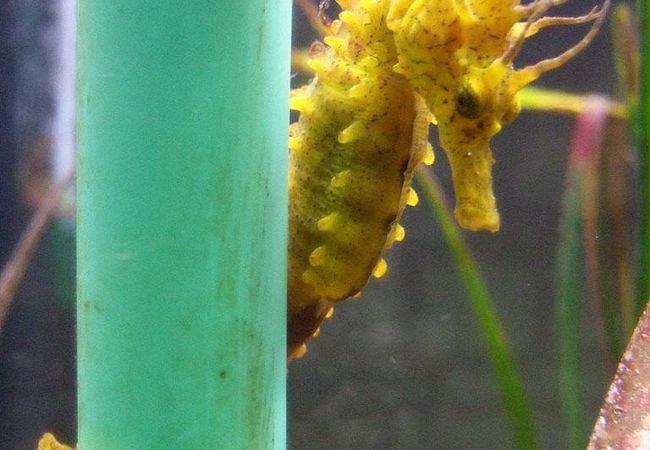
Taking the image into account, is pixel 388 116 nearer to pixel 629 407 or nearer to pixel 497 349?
pixel 629 407

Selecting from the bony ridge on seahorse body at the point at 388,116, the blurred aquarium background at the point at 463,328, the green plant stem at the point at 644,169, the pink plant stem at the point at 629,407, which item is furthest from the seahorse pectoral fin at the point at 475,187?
the blurred aquarium background at the point at 463,328

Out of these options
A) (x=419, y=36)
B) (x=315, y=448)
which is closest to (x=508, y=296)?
(x=315, y=448)

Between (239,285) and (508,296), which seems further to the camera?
(508,296)

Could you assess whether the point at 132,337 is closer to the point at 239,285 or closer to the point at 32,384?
the point at 239,285

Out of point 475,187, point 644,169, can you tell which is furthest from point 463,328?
point 475,187

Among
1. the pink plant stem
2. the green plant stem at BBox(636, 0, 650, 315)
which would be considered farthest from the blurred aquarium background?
the pink plant stem

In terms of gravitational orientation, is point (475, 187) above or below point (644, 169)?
above
